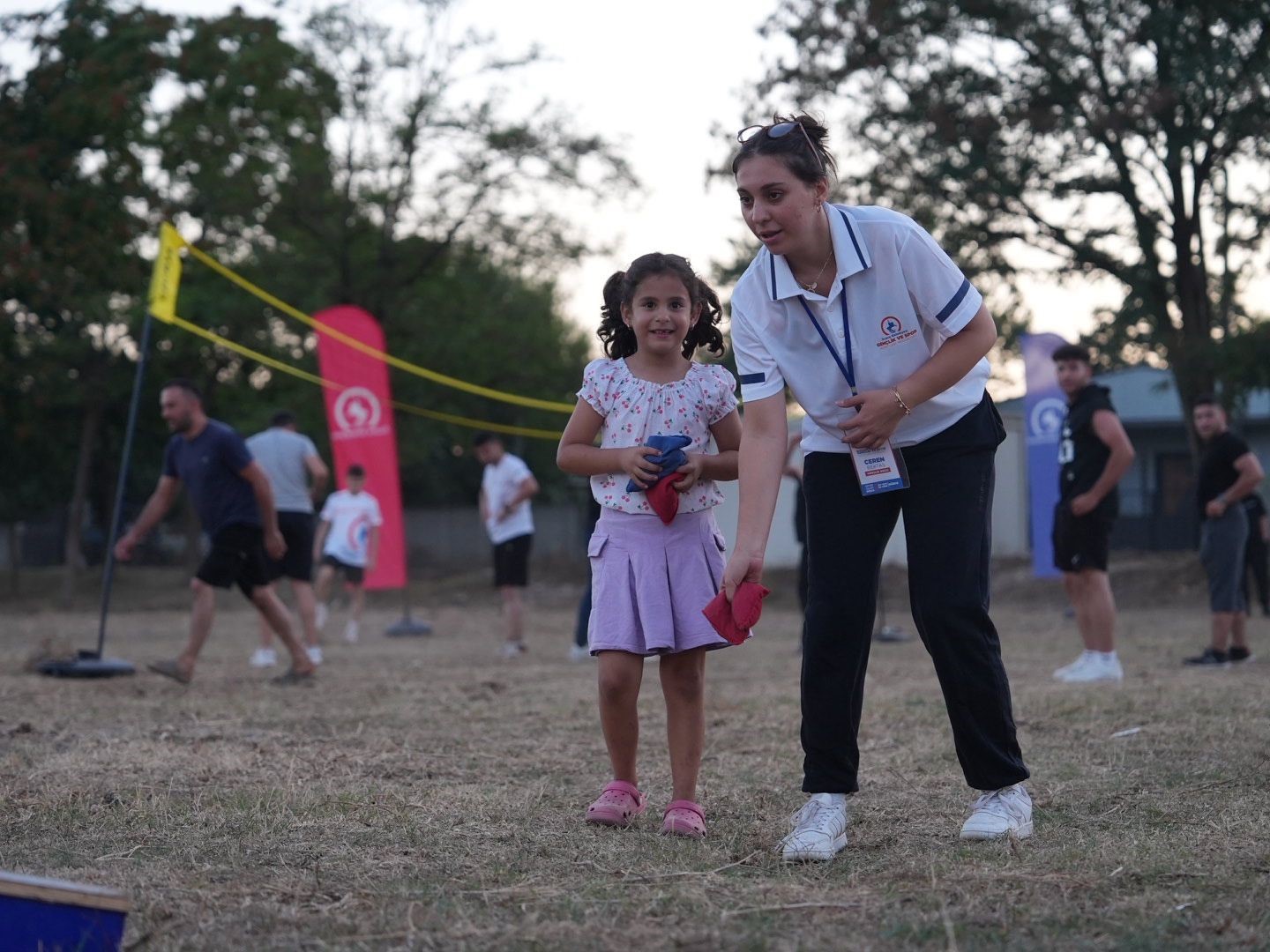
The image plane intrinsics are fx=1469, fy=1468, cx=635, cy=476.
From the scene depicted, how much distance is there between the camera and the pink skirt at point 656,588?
158 inches

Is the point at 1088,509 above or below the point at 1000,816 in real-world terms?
above

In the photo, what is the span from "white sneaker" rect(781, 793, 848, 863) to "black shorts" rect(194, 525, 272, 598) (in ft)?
18.5

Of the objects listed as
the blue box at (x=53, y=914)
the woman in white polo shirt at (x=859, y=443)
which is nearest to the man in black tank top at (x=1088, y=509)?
the woman in white polo shirt at (x=859, y=443)

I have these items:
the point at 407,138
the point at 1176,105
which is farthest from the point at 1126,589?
the point at 407,138

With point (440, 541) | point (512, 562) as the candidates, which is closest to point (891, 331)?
point (512, 562)

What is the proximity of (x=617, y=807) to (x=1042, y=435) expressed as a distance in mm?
10139

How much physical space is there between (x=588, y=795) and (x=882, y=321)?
1.91 meters

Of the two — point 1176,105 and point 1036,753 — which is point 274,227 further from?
point 1036,753

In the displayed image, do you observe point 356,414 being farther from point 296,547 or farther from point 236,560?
point 236,560

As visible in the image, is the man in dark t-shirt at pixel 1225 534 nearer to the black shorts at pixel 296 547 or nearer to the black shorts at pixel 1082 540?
the black shorts at pixel 1082 540

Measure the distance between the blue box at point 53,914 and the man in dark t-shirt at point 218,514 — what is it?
6.16m

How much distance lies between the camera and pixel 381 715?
6945 mm

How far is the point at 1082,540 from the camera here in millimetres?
7949

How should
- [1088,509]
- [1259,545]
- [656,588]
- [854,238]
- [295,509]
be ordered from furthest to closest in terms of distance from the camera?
1. [1259,545]
2. [295,509]
3. [1088,509]
4. [656,588]
5. [854,238]
